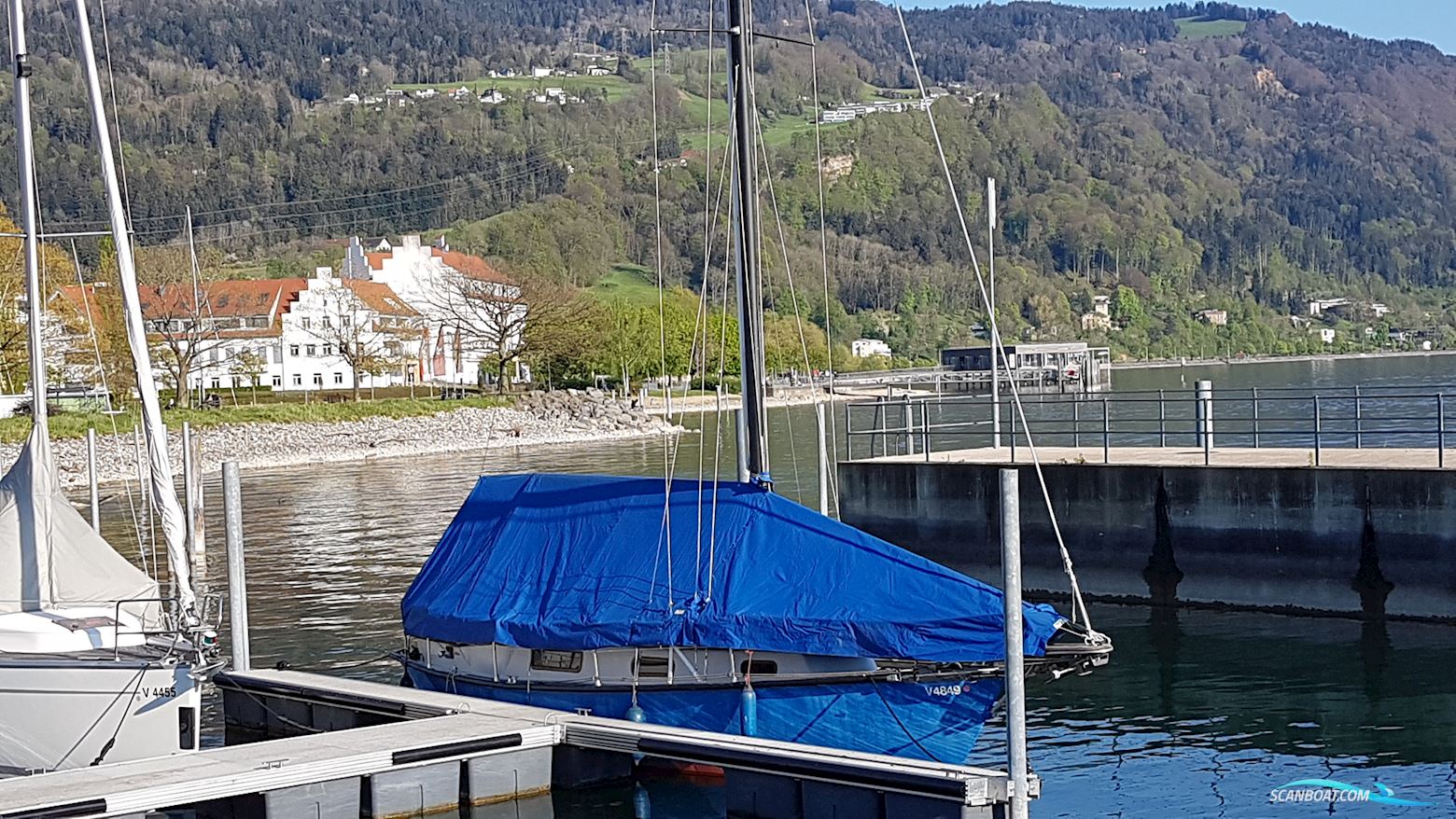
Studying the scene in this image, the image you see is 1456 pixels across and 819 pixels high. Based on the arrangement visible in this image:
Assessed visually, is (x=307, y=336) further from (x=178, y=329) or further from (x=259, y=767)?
(x=259, y=767)

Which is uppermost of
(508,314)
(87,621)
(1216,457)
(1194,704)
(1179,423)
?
(508,314)

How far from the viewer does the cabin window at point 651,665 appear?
70.4ft

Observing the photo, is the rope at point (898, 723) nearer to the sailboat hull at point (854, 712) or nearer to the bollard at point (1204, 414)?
the sailboat hull at point (854, 712)

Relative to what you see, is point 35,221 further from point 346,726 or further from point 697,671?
point 697,671

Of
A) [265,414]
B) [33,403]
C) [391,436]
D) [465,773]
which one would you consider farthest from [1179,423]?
[465,773]

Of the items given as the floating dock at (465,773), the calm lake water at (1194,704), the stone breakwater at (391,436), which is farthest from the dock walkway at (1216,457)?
the stone breakwater at (391,436)

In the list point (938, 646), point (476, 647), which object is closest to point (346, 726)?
point (476, 647)

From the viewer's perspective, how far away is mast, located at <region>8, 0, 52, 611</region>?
2262 cm

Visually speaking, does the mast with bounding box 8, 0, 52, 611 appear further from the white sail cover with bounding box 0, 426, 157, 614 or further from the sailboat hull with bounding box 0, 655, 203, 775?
the sailboat hull with bounding box 0, 655, 203, 775

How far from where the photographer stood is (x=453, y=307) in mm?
137125

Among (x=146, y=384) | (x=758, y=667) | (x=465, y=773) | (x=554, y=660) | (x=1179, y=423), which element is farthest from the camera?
(x=1179, y=423)

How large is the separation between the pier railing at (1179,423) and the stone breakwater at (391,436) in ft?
61.0

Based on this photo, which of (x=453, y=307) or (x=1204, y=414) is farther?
(x=453, y=307)

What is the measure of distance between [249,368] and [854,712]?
104m
